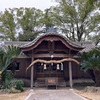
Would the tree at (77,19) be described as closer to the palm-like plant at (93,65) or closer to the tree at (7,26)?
the tree at (7,26)

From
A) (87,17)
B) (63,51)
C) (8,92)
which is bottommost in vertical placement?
(8,92)

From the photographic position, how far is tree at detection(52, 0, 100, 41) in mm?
31031

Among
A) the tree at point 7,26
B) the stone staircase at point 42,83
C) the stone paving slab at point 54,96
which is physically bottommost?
the stone paving slab at point 54,96

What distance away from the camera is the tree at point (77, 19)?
1222 inches

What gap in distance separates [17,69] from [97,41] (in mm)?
17182

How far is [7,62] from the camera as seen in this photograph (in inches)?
658

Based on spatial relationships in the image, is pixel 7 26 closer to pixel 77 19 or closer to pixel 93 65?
pixel 77 19

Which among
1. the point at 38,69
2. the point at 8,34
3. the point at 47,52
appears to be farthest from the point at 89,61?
the point at 8,34

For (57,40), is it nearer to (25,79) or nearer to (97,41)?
(25,79)

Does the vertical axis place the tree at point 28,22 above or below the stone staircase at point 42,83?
above

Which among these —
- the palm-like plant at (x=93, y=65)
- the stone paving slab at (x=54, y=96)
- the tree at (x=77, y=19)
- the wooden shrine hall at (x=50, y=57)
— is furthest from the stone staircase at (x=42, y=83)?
the tree at (x=77, y=19)

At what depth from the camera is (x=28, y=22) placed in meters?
36.9

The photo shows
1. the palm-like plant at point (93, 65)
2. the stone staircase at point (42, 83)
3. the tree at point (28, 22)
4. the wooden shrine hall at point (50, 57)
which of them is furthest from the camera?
the tree at point (28, 22)

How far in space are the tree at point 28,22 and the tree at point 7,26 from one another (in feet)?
4.65
